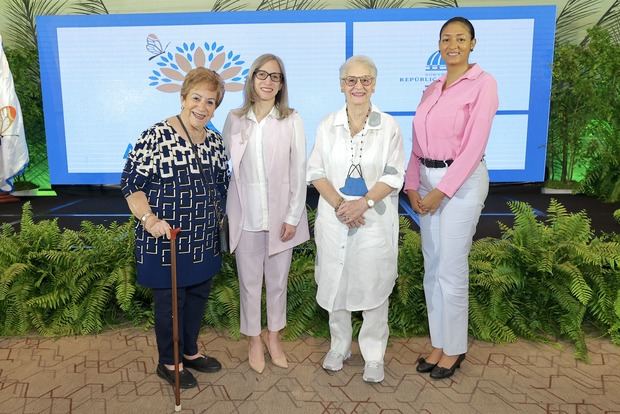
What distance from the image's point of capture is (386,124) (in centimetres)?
248

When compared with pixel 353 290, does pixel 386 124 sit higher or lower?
higher

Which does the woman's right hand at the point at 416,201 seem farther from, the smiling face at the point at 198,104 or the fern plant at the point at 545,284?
the smiling face at the point at 198,104

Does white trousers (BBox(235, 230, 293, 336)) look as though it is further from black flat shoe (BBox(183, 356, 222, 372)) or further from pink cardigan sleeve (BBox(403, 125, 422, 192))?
pink cardigan sleeve (BBox(403, 125, 422, 192))

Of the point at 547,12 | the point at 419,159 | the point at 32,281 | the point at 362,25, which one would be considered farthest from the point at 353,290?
the point at 547,12

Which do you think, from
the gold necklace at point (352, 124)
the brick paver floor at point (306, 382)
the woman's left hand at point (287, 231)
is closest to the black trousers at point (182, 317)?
the brick paver floor at point (306, 382)

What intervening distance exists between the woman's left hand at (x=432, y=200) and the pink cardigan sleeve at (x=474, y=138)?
0.05 m

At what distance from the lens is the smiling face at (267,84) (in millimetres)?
2445

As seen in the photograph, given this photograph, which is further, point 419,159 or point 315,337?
point 315,337

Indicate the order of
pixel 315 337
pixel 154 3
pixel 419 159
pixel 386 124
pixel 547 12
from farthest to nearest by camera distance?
pixel 154 3, pixel 547 12, pixel 315 337, pixel 419 159, pixel 386 124

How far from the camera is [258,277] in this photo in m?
2.75

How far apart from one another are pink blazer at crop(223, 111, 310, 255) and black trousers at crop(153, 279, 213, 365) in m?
0.33

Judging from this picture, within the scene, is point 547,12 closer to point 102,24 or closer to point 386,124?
point 386,124

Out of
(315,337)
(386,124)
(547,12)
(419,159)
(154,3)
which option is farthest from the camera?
(154,3)

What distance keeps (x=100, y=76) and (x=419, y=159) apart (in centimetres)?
691
